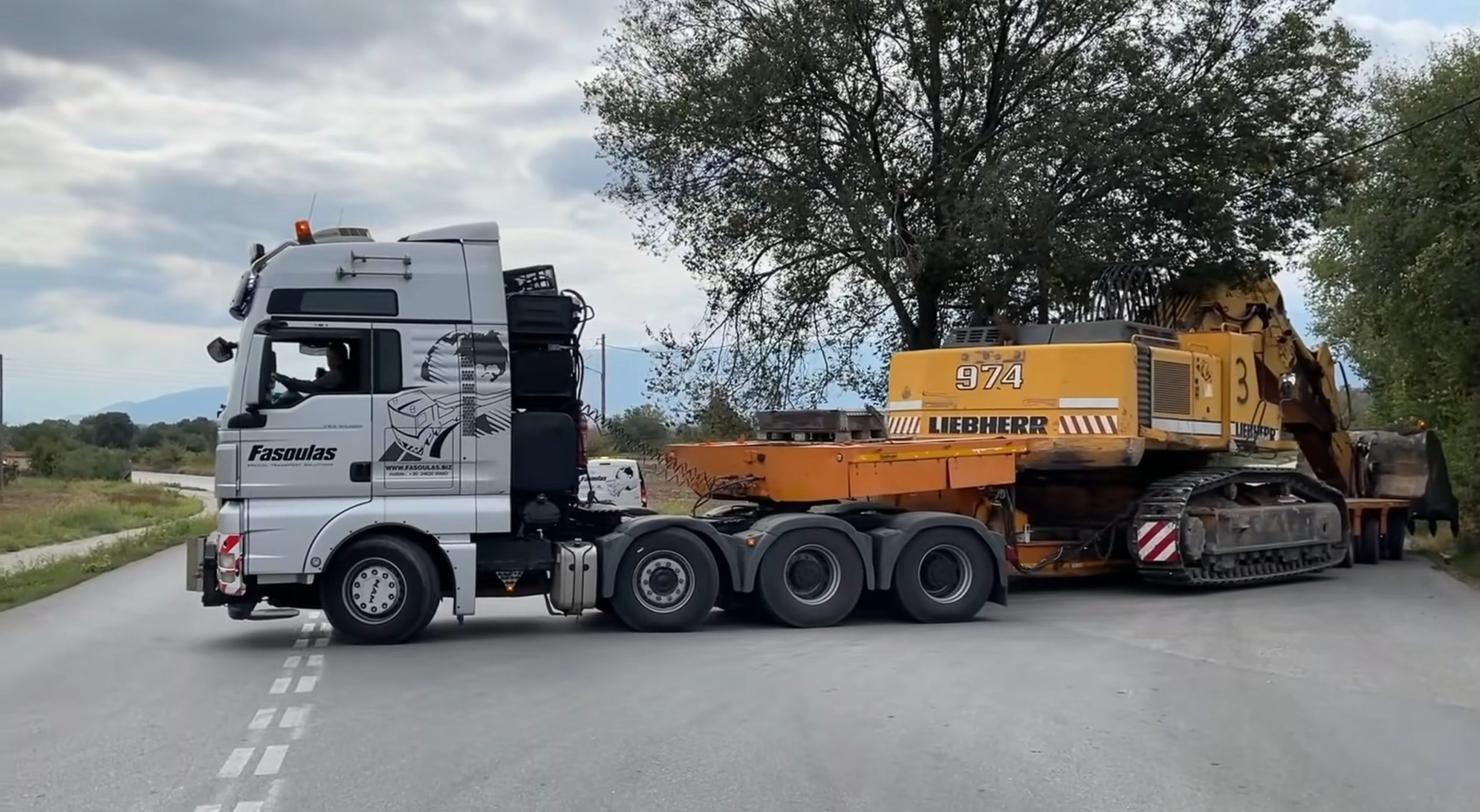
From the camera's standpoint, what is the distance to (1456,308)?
1930 cm

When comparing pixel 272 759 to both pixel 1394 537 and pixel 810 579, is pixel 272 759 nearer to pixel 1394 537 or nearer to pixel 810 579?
pixel 810 579

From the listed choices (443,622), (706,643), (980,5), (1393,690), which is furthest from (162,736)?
(980,5)

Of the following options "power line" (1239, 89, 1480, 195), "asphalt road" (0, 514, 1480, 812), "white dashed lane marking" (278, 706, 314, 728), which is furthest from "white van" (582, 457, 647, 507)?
"power line" (1239, 89, 1480, 195)

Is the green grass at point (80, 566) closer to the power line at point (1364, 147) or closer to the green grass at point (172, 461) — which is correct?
the power line at point (1364, 147)

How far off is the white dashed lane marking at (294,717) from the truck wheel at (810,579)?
535 centimetres

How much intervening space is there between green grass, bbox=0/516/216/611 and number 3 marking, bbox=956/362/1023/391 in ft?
32.1

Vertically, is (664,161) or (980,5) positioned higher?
Answer: (980,5)

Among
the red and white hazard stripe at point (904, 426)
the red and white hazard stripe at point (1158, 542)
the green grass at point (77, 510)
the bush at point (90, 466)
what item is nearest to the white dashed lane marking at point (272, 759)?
the red and white hazard stripe at point (904, 426)

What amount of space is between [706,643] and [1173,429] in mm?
7263

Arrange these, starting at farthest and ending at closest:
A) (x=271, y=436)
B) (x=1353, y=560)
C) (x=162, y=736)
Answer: (x=1353, y=560)
(x=271, y=436)
(x=162, y=736)

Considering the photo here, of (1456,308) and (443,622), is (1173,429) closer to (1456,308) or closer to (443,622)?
(1456,308)

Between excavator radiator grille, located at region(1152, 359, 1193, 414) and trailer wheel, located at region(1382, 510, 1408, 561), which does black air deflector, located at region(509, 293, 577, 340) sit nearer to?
excavator radiator grille, located at region(1152, 359, 1193, 414)

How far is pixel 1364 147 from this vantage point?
21.2 m

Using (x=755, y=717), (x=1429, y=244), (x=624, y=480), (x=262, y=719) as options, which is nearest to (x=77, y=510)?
(x=624, y=480)
